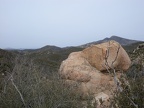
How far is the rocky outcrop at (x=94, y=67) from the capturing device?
11.7 metres

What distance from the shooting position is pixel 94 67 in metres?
12.6

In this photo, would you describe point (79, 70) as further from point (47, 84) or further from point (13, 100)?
point (13, 100)

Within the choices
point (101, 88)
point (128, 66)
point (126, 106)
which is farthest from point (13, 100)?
point (128, 66)

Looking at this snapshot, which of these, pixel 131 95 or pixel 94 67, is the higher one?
pixel 131 95

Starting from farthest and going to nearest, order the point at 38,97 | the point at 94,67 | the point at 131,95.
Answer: the point at 94,67 → the point at 38,97 → the point at 131,95

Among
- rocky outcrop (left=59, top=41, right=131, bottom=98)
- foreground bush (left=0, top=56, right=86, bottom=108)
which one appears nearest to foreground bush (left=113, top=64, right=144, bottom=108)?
foreground bush (left=0, top=56, right=86, bottom=108)

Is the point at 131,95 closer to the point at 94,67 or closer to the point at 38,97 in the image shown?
the point at 38,97

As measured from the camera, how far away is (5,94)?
7.59 m

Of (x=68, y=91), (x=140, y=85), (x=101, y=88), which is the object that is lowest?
(x=101, y=88)

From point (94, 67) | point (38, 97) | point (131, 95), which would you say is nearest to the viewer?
point (131, 95)

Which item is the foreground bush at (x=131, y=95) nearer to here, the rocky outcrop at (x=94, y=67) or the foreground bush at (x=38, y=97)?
the foreground bush at (x=38, y=97)

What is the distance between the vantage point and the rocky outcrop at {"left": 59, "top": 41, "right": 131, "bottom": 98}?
38.3 feet

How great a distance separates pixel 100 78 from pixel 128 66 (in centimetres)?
187

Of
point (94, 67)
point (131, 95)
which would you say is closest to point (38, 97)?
point (131, 95)
